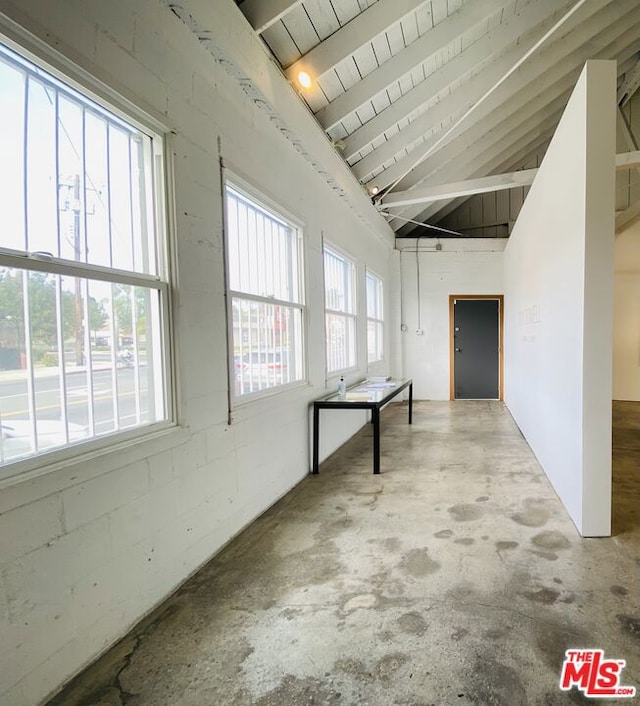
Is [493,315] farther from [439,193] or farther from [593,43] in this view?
[593,43]

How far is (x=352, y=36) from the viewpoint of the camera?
3143 mm

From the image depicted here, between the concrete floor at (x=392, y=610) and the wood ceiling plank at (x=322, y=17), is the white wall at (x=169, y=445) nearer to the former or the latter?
the concrete floor at (x=392, y=610)

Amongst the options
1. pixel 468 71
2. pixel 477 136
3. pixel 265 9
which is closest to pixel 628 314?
pixel 477 136

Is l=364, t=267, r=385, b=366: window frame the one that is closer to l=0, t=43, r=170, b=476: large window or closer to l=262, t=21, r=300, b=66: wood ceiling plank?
l=262, t=21, r=300, b=66: wood ceiling plank

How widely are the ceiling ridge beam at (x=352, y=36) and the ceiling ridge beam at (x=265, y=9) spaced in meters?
0.59

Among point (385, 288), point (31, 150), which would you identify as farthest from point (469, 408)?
point (31, 150)

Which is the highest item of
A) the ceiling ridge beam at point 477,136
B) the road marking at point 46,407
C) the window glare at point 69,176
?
the ceiling ridge beam at point 477,136

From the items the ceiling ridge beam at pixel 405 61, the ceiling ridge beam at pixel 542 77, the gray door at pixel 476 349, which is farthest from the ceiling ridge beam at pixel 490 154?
the ceiling ridge beam at pixel 405 61

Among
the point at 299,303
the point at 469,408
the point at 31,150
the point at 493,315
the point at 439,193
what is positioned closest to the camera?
the point at 31,150

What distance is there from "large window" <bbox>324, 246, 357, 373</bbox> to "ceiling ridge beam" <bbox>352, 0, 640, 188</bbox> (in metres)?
1.21

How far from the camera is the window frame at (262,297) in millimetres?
2596

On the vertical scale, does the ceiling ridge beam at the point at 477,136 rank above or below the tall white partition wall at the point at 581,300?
above

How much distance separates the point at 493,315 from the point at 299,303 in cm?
562

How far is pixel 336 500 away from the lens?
3.28 m
